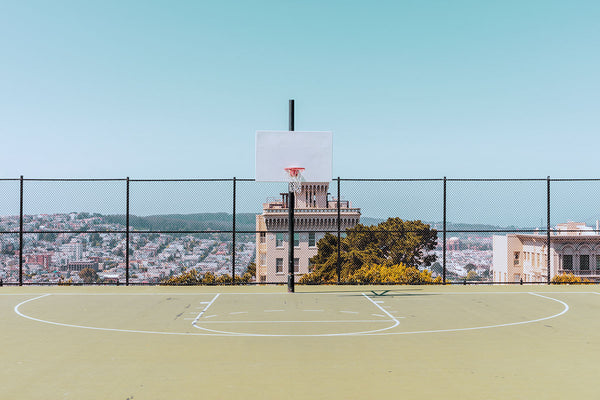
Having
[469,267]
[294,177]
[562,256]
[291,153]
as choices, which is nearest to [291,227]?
[294,177]

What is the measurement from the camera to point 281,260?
101 m

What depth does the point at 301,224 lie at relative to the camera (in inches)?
3765

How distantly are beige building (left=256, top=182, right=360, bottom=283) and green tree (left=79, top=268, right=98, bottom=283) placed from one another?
2832 inches

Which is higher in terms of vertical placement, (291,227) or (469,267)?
(291,227)

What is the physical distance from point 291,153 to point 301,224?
265ft

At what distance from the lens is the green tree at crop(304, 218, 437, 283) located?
58.2 meters

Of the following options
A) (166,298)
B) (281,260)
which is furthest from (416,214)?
(281,260)

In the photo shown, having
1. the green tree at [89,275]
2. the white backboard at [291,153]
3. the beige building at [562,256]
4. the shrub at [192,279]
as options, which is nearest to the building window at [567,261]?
the beige building at [562,256]

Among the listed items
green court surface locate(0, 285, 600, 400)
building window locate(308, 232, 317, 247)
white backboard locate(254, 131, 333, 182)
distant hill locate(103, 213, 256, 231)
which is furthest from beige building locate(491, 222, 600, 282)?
green court surface locate(0, 285, 600, 400)

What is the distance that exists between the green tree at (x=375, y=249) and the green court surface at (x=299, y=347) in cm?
4351

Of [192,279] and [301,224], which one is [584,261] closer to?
[301,224]

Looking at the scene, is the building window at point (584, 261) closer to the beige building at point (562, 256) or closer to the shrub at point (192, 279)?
the beige building at point (562, 256)

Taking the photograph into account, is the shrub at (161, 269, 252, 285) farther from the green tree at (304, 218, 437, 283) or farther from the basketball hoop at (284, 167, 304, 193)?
the green tree at (304, 218, 437, 283)

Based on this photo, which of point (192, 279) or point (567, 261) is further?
point (567, 261)
